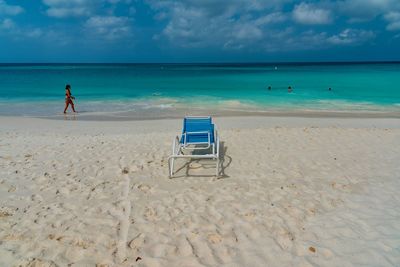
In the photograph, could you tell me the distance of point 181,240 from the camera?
363 cm

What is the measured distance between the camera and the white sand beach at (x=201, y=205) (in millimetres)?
3400

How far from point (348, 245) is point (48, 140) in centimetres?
767

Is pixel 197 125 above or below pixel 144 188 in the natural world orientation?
above

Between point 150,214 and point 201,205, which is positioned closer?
point 150,214

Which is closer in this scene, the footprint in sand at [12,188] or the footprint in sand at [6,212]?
the footprint in sand at [6,212]

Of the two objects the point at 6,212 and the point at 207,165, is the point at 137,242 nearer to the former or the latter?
the point at 6,212

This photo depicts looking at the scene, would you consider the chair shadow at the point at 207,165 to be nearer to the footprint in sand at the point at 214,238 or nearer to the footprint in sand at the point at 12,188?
the footprint in sand at the point at 214,238

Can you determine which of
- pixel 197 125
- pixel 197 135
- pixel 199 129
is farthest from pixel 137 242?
pixel 197 125

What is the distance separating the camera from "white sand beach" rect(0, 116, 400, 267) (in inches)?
134

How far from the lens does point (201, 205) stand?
4.49m

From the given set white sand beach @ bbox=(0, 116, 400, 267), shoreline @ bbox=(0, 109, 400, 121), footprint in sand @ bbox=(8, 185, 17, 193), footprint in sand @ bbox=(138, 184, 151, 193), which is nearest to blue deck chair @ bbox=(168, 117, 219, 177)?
white sand beach @ bbox=(0, 116, 400, 267)

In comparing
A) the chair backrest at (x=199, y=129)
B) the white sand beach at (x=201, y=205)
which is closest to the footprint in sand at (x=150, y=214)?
the white sand beach at (x=201, y=205)

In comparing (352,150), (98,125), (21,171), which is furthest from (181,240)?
(98,125)

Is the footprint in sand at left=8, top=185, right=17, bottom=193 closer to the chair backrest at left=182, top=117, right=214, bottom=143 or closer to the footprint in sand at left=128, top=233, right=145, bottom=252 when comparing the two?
the footprint in sand at left=128, top=233, right=145, bottom=252
